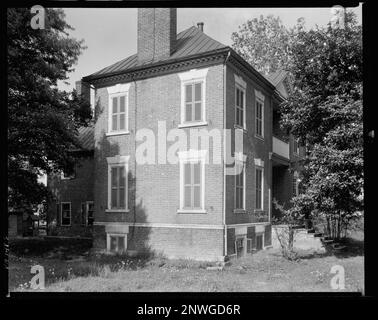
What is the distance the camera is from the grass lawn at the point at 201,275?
708cm

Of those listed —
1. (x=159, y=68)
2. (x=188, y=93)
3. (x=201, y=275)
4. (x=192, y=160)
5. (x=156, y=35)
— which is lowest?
(x=201, y=275)

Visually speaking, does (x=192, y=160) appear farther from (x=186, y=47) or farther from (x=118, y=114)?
(x=186, y=47)

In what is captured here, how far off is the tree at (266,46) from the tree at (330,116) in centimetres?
77

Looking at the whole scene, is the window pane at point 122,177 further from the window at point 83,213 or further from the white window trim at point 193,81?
the window at point 83,213

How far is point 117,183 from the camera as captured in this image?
44.1 feet

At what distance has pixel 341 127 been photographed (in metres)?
10.5

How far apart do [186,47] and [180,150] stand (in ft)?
11.7

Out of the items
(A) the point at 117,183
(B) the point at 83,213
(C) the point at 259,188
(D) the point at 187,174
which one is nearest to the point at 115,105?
(A) the point at 117,183

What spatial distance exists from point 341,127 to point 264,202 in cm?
503

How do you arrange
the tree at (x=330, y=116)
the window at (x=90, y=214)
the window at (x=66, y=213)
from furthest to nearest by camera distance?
the window at (x=66, y=213)
the window at (x=90, y=214)
the tree at (x=330, y=116)

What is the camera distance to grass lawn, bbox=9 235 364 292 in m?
7.08

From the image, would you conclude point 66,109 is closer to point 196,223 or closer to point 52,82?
point 52,82

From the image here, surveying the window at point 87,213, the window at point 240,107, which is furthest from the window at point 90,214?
the window at point 240,107
